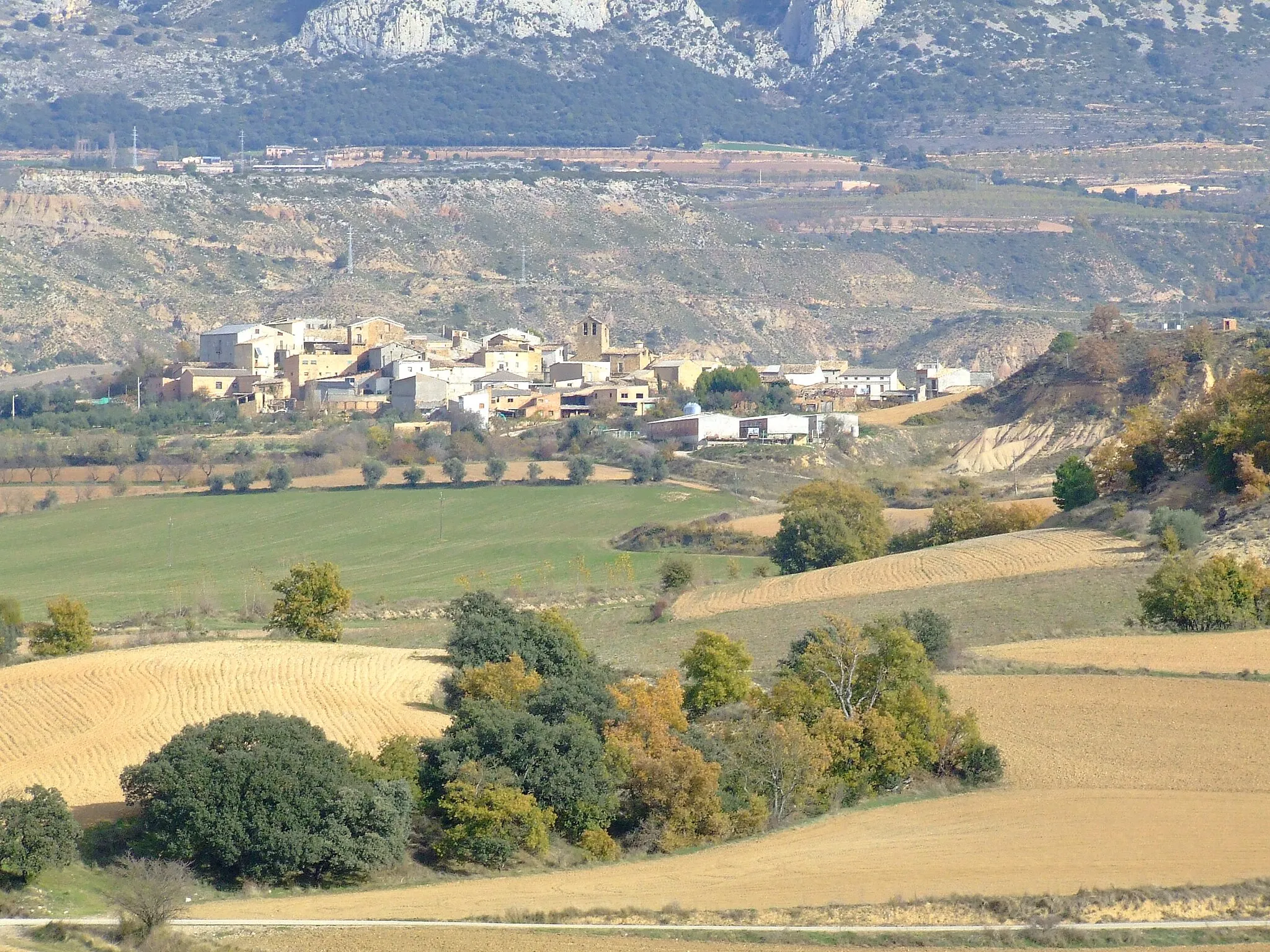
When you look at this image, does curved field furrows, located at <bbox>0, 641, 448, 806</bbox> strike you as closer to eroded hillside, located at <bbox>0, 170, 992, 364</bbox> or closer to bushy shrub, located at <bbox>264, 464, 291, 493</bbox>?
bushy shrub, located at <bbox>264, 464, 291, 493</bbox>

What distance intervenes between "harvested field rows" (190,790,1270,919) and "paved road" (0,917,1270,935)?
0.47 m

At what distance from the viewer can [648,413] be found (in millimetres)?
97688

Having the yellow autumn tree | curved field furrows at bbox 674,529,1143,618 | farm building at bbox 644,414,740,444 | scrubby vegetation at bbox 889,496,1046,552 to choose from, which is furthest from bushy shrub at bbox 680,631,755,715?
farm building at bbox 644,414,740,444

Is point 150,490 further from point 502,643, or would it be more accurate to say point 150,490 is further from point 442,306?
point 442,306

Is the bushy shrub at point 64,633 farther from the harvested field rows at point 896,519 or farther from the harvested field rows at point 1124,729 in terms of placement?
the harvested field rows at point 896,519

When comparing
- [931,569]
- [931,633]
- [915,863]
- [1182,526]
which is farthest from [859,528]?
[915,863]

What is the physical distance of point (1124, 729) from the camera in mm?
34938

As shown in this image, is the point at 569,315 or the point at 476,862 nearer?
the point at 476,862

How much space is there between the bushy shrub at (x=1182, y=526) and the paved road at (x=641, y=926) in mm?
26880

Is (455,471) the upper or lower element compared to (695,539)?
upper

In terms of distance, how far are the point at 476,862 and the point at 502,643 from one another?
8.75 metres

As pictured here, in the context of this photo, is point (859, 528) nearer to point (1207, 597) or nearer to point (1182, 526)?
point (1182, 526)

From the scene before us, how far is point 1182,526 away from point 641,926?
29.6m

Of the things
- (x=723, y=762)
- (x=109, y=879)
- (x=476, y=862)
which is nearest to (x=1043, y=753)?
(x=723, y=762)
